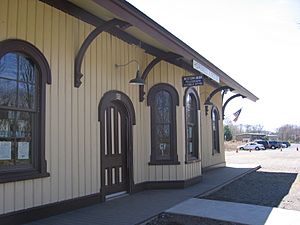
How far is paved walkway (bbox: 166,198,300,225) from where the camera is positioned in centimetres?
693

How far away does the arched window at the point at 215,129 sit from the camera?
1761 cm

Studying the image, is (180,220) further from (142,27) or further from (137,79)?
(142,27)

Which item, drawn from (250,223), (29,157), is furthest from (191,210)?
(29,157)

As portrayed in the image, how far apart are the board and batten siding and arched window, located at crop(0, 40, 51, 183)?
16 centimetres

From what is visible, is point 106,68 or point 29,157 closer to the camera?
point 29,157

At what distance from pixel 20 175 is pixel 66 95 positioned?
6.56 feet

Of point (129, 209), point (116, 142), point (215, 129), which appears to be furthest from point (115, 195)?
point (215, 129)

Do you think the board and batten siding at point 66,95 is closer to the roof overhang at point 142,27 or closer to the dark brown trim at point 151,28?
the roof overhang at point 142,27

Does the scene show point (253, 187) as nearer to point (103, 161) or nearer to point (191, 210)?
point (191, 210)

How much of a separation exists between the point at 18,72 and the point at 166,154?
5.67 meters

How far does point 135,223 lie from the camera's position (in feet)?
21.4

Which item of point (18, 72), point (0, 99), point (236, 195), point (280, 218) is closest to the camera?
point (0, 99)

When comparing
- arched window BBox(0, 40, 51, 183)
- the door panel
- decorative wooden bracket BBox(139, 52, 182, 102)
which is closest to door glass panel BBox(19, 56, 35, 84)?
arched window BBox(0, 40, 51, 183)

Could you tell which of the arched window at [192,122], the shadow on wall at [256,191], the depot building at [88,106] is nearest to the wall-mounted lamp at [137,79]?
the depot building at [88,106]
